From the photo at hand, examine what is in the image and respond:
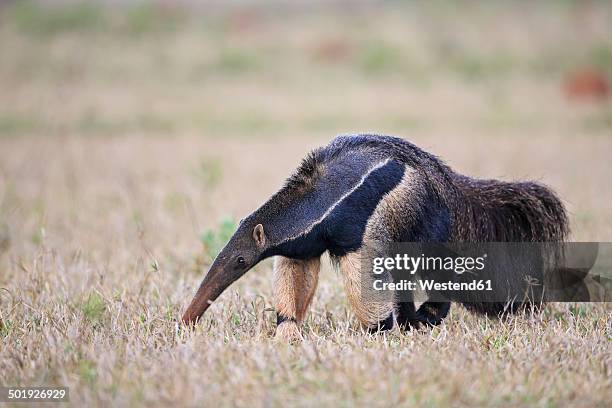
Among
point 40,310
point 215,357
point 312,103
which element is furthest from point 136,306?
point 312,103

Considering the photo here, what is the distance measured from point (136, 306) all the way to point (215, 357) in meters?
1.49

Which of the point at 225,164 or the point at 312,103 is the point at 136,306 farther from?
the point at 312,103

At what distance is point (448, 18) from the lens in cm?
2666

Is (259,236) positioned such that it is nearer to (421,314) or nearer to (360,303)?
(360,303)

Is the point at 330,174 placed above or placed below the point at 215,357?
above

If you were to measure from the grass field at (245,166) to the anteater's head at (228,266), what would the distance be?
0.17 meters

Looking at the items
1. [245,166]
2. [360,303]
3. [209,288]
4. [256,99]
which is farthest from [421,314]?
[256,99]

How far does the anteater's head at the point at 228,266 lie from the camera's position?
16.2 feet

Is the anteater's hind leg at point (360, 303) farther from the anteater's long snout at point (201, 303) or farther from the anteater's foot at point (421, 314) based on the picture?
the anteater's long snout at point (201, 303)

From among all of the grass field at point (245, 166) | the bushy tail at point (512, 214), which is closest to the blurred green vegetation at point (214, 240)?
the grass field at point (245, 166)

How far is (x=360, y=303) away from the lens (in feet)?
16.1

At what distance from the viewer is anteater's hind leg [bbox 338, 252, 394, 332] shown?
4793mm

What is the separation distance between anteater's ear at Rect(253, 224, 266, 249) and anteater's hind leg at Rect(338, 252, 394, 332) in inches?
19.0

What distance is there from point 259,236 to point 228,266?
282 millimetres
